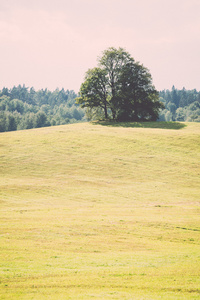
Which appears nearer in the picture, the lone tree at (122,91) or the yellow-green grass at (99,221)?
the yellow-green grass at (99,221)

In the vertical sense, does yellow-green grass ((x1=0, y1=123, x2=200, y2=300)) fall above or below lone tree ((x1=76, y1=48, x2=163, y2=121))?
below

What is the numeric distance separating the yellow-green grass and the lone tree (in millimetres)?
35828

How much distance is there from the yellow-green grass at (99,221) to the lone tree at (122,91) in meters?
35.8

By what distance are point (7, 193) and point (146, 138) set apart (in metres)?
33.5

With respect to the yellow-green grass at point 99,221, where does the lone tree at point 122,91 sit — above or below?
above

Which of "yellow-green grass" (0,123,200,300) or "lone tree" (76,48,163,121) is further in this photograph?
"lone tree" (76,48,163,121)

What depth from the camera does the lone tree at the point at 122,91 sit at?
269 ft

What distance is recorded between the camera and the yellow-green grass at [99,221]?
1059 centimetres

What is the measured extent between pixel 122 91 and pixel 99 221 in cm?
6876

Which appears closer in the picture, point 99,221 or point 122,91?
point 99,221

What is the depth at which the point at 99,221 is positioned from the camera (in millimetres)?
19625

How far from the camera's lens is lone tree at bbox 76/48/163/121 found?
8206 cm

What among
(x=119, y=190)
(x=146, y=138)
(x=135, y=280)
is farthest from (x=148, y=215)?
(x=146, y=138)

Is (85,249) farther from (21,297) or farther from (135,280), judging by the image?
(21,297)
